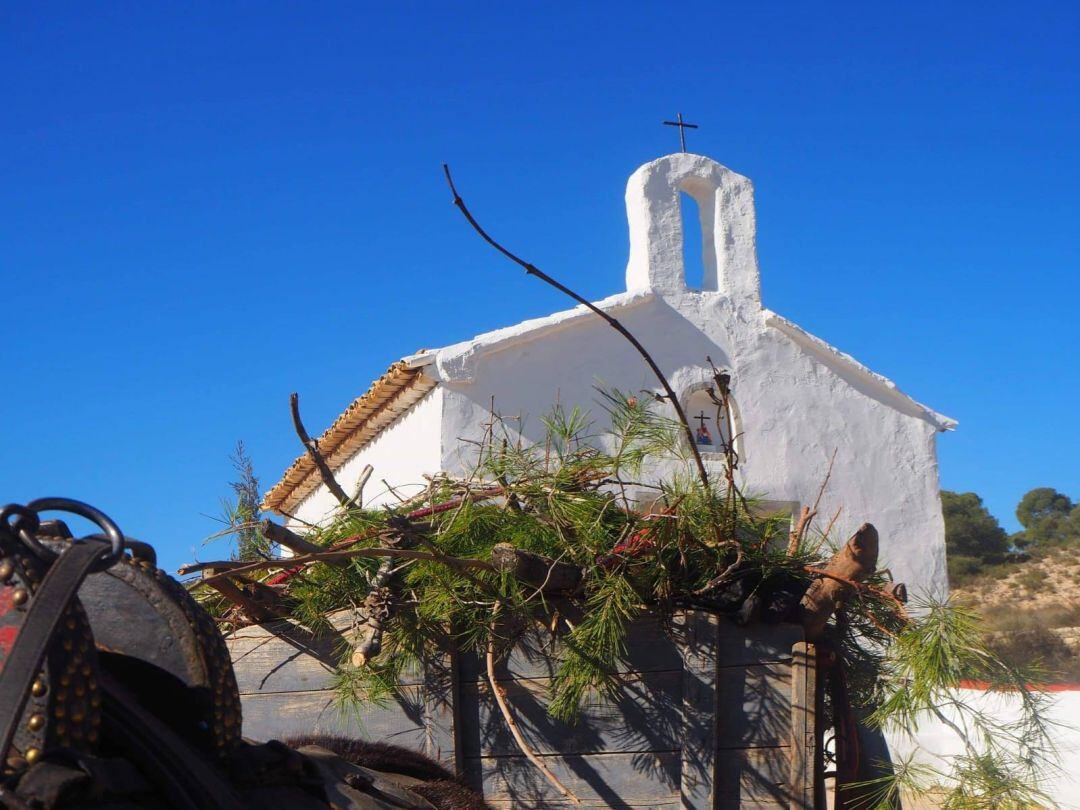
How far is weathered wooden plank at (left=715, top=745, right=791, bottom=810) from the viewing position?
275cm

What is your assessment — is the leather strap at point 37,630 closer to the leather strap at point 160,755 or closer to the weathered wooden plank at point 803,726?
the leather strap at point 160,755

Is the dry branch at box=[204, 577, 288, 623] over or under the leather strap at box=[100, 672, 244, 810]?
over

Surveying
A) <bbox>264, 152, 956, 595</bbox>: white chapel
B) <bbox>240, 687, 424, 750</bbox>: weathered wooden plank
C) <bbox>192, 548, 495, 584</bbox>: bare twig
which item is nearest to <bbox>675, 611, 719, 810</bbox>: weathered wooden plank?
<bbox>192, 548, 495, 584</bbox>: bare twig

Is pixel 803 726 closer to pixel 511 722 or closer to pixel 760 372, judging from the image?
pixel 511 722

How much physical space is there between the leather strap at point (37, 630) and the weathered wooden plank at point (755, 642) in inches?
77.6

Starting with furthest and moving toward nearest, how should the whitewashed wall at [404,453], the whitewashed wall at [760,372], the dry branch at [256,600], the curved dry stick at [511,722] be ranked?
the whitewashed wall at [760,372] → the whitewashed wall at [404,453] → the dry branch at [256,600] → the curved dry stick at [511,722]

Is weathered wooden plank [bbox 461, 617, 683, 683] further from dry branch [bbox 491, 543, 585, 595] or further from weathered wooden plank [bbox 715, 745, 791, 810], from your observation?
weathered wooden plank [bbox 715, 745, 791, 810]

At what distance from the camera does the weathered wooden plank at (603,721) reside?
282cm

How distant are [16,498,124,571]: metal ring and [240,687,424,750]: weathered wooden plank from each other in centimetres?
178

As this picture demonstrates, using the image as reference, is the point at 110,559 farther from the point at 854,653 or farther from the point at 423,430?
the point at 423,430

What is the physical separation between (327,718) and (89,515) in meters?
1.91

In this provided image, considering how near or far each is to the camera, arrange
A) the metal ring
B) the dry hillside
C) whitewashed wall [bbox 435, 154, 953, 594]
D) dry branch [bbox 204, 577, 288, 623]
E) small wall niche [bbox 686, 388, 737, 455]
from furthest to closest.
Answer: the dry hillside < whitewashed wall [bbox 435, 154, 953, 594] < small wall niche [bbox 686, 388, 737, 455] < dry branch [bbox 204, 577, 288, 623] < the metal ring

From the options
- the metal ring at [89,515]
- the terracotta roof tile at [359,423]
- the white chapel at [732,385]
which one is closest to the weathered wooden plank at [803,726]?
the metal ring at [89,515]

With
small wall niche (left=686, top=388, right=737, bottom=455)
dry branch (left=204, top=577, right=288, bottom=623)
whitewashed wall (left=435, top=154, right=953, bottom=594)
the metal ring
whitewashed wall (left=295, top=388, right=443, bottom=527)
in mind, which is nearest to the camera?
the metal ring
